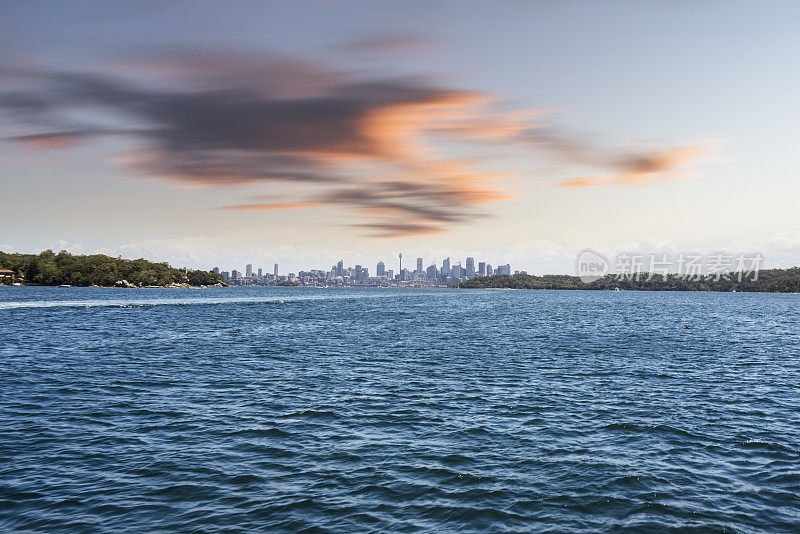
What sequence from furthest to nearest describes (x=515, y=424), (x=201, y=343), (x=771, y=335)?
(x=771, y=335) < (x=201, y=343) < (x=515, y=424)

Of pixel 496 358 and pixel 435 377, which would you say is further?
pixel 496 358

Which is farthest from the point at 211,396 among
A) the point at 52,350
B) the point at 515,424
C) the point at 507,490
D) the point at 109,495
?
the point at 52,350

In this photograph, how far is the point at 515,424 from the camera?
3006cm

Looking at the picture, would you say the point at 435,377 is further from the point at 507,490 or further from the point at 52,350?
the point at 52,350

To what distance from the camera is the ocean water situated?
1842 centimetres

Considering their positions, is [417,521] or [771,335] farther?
[771,335]

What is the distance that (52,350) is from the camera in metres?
59.7

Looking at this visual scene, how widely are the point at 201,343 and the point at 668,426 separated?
5935 cm

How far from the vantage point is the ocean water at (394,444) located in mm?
18422

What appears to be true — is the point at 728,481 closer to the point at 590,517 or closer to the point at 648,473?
the point at 648,473

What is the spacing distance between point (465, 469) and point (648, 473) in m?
8.35

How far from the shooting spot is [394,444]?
26125mm

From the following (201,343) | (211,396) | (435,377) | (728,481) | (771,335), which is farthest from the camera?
→ (771,335)

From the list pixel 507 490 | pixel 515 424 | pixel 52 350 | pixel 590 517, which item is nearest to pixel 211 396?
pixel 515 424
